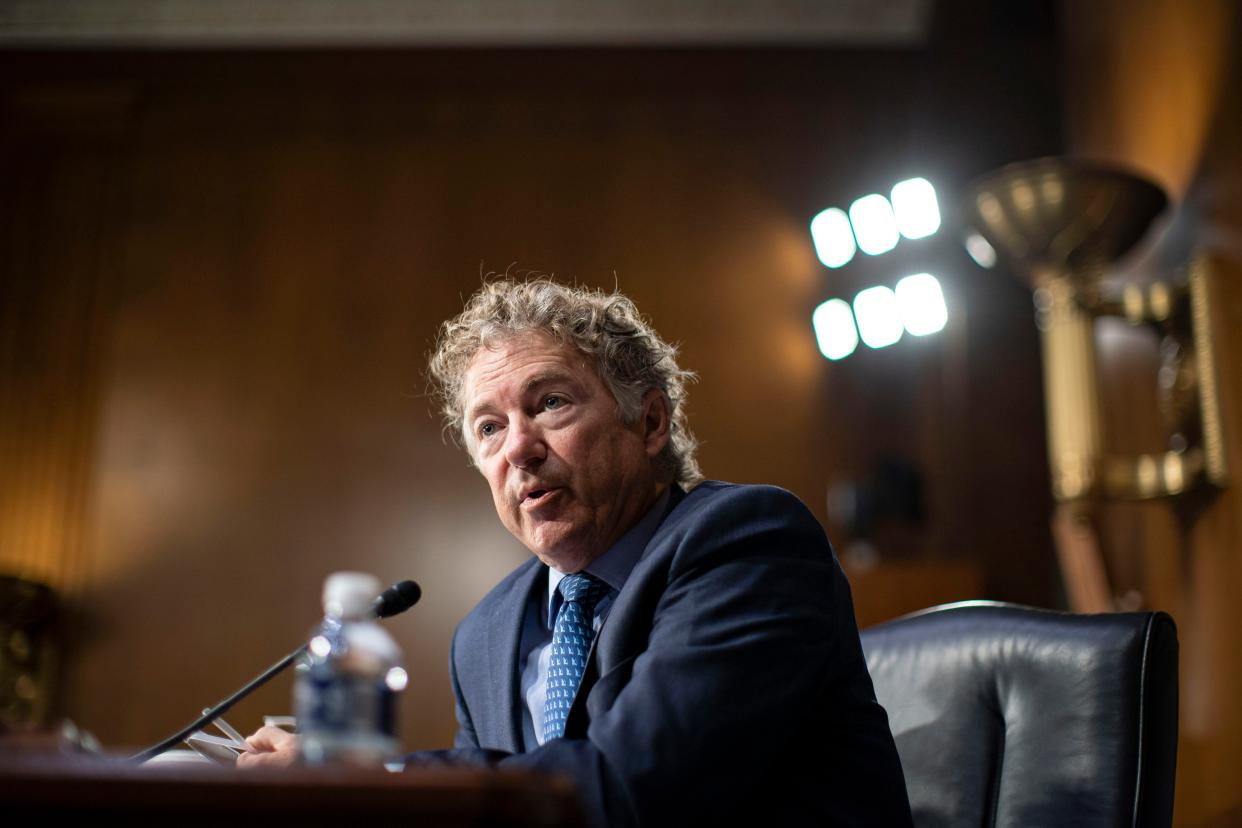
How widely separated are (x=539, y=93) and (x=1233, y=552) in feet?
11.6

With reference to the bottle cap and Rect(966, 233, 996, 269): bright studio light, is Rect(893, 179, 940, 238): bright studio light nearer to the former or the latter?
Rect(966, 233, 996, 269): bright studio light

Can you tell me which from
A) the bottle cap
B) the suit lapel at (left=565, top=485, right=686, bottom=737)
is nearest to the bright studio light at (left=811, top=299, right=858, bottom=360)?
the suit lapel at (left=565, top=485, right=686, bottom=737)

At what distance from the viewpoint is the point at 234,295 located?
4824 millimetres

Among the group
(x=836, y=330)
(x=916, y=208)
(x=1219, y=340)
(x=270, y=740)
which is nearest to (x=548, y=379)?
(x=270, y=740)

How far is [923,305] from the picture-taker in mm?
4227

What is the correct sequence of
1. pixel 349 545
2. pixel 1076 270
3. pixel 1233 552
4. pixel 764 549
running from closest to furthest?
pixel 764 549 → pixel 1233 552 → pixel 1076 270 → pixel 349 545

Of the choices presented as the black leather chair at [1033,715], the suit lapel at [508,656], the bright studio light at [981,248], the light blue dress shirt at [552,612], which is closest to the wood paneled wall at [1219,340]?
the bright studio light at [981,248]

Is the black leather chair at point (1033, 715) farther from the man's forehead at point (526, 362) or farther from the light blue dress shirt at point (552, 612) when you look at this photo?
the man's forehead at point (526, 362)

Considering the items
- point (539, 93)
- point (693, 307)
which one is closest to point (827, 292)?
point (693, 307)

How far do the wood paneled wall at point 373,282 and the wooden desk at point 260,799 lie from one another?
12.1 ft

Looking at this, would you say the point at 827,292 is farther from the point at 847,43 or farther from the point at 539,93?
the point at 539,93

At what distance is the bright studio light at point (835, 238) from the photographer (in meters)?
4.71

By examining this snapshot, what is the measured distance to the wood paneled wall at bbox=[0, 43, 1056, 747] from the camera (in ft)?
14.8

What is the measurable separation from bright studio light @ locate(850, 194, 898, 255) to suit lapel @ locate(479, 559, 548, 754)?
3.04 meters
